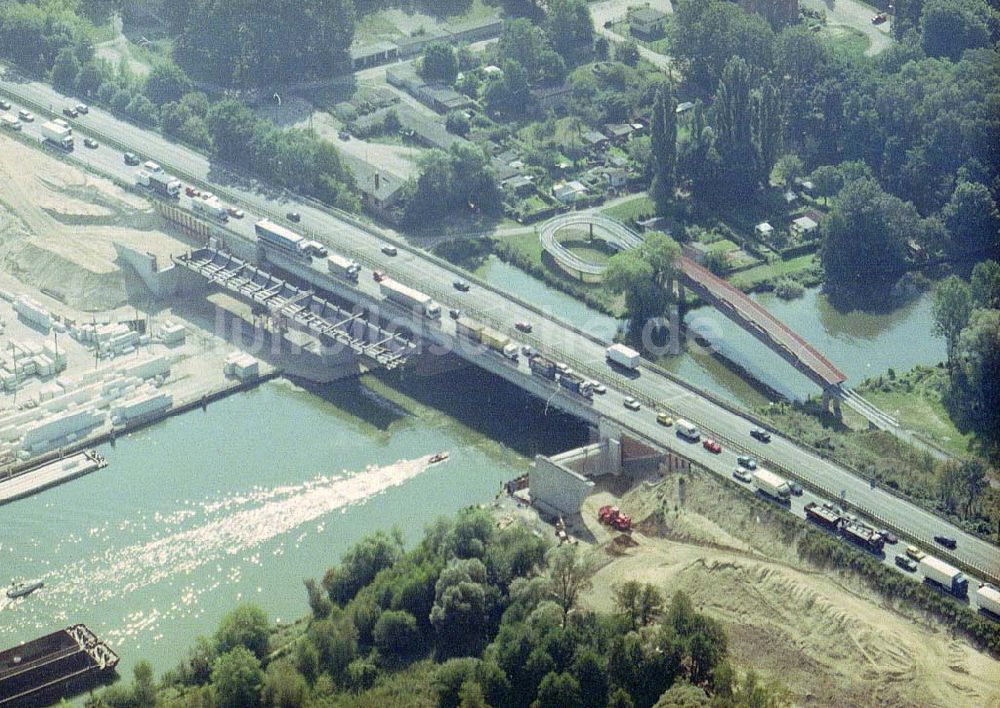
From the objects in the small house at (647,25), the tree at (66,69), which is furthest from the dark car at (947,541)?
the tree at (66,69)

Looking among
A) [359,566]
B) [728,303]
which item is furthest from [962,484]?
[359,566]

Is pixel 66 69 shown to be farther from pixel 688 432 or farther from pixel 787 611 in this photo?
pixel 787 611

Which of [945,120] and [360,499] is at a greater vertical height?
[945,120]

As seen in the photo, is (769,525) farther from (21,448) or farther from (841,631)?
(21,448)

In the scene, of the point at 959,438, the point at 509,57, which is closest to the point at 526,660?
the point at 959,438

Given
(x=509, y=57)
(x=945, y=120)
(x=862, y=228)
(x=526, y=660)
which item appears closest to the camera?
(x=526, y=660)

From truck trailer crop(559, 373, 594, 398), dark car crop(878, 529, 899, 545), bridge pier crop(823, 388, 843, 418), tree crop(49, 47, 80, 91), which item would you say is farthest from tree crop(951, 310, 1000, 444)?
tree crop(49, 47, 80, 91)
